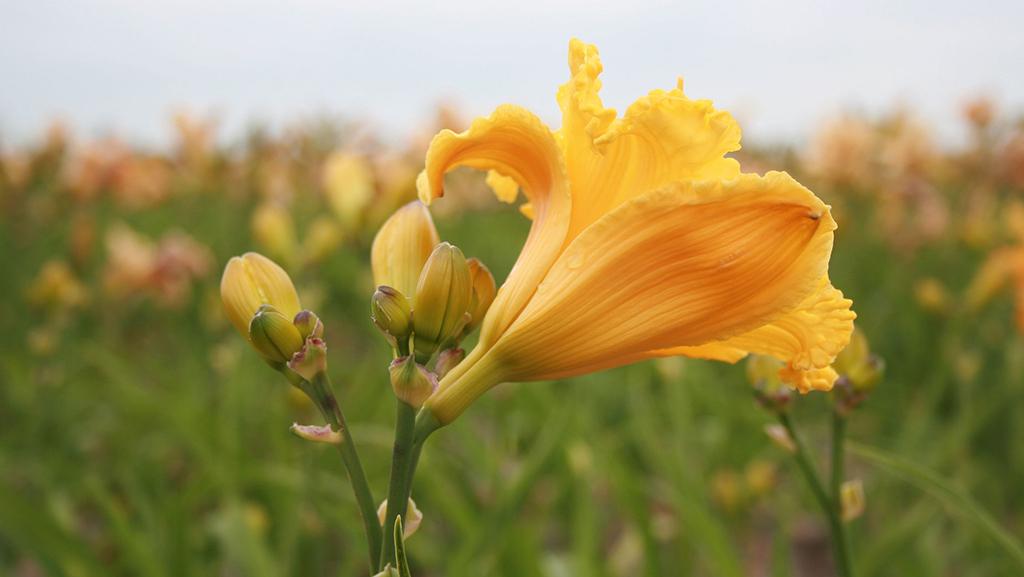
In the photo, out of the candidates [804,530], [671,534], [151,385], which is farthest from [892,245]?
[151,385]

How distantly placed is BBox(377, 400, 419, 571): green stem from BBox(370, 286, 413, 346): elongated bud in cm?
7

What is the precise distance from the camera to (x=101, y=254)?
4.32m

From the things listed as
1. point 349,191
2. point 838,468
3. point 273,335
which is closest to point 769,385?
point 838,468

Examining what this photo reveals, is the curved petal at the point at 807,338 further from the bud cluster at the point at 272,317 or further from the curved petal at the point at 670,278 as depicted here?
the bud cluster at the point at 272,317

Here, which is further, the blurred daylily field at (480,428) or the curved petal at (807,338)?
the blurred daylily field at (480,428)

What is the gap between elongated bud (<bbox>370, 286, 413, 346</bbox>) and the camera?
0.63 m

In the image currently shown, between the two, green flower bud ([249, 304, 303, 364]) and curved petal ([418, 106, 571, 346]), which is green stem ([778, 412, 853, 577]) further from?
green flower bud ([249, 304, 303, 364])

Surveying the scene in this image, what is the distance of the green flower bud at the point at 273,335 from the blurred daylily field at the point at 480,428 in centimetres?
49

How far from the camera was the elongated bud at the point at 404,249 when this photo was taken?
71 centimetres

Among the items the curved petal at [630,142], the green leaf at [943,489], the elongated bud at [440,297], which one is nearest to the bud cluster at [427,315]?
the elongated bud at [440,297]

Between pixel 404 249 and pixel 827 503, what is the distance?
1.57 ft

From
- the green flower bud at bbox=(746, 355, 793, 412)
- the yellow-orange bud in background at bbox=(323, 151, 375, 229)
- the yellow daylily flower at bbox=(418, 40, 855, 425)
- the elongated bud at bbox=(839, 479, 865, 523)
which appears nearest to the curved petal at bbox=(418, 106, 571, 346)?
the yellow daylily flower at bbox=(418, 40, 855, 425)

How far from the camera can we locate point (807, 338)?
26.0 inches

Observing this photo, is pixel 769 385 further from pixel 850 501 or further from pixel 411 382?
pixel 411 382
